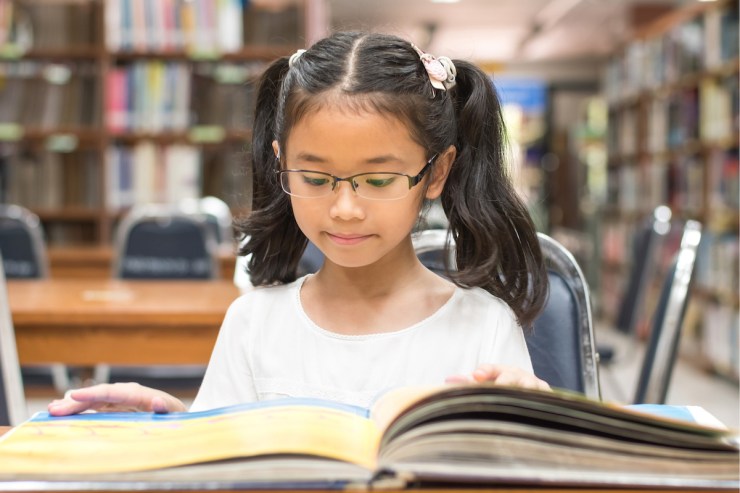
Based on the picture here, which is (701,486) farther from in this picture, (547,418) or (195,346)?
(195,346)

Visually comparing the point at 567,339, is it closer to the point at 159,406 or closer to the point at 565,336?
the point at 565,336

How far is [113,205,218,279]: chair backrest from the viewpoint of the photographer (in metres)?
3.33

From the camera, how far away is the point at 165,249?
132 inches

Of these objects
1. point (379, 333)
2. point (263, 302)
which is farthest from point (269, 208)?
point (379, 333)

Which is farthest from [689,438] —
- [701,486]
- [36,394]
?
[36,394]

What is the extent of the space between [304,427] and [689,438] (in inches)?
11.2

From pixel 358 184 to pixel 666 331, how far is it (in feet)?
3.17

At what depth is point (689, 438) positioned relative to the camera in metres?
0.72

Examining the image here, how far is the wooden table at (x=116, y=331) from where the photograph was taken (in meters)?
2.38

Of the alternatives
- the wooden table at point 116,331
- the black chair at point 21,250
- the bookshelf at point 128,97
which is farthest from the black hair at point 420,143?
the bookshelf at point 128,97

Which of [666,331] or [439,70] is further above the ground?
[439,70]

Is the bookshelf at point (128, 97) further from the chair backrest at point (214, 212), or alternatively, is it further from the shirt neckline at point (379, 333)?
the shirt neckline at point (379, 333)

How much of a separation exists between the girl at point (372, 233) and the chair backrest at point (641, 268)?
1988 mm

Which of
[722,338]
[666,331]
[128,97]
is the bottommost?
[722,338]
